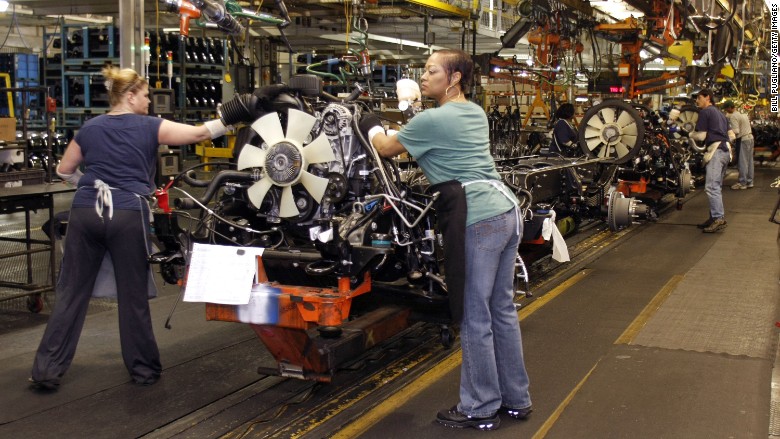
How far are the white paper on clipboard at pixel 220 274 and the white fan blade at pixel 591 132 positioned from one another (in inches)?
308

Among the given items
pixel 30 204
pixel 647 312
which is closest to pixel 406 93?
pixel 647 312

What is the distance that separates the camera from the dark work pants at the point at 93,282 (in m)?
4.93

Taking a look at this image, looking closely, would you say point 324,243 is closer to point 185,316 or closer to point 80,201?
point 80,201

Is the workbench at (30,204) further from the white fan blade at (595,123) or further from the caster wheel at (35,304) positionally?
the white fan blade at (595,123)

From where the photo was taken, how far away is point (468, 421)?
14.5 feet

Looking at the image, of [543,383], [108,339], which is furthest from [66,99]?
[543,383]

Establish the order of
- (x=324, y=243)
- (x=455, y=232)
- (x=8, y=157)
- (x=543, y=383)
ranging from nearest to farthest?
1. (x=455, y=232)
2. (x=324, y=243)
3. (x=543, y=383)
4. (x=8, y=157)

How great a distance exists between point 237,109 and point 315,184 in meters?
0.65

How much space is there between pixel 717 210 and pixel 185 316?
7914 mm

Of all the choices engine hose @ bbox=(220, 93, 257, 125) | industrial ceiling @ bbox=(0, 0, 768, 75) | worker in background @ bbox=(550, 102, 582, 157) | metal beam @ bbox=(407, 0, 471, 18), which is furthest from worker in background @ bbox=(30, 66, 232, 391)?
worker in background @ bbox=(550, 102, 582, 157)

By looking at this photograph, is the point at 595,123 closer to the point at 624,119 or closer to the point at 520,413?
the point at 624,119

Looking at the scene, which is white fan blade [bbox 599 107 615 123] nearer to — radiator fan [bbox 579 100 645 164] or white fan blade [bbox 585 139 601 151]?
radiator fan [bbox 579 100 645 164]

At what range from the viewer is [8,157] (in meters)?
8.31

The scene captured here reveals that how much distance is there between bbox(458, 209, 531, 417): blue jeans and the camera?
4316 millimetres
